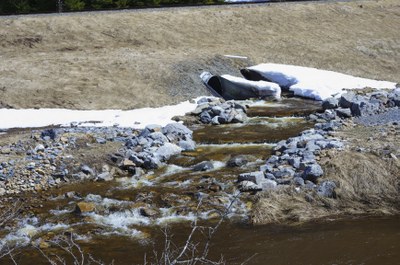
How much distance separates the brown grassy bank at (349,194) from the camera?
10.8 m

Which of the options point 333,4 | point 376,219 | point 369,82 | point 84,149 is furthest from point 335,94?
point 333,4

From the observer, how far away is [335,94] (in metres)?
21.4

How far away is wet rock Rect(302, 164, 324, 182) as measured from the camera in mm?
11984

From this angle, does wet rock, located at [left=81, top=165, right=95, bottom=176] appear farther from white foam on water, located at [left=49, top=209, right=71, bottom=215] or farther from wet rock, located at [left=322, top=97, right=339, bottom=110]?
wet rock, located at [left=322, top=97, right=339, bottom=110]

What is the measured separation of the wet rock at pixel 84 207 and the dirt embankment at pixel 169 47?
934 centimetres

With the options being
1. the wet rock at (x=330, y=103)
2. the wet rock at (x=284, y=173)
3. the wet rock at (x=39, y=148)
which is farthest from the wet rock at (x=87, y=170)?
the wet rock at (x=330, y=103)

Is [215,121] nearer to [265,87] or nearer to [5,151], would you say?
[265,87]

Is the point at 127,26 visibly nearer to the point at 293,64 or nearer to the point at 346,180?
the point at 293,64

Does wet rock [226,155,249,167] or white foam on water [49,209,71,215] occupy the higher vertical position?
wet rock [226,155,249,167]

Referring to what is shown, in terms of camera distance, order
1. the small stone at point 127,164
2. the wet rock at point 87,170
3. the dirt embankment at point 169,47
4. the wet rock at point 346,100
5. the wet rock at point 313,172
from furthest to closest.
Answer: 1. the dirt embankment at point 169,47
2. the wet rock at point 346,100
3. the small stone at point 127,164
4. the wet rock at point 87,170
5. the wet rock at point 313,172

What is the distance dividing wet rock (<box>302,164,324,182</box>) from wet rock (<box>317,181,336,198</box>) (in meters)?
0.32

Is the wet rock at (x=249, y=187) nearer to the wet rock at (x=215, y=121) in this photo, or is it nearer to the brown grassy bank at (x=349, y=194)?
the brown grassy bank at (x=349, y=194)

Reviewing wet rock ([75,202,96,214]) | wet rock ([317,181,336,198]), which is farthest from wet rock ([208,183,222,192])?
wet rock ([75,202,96,214])

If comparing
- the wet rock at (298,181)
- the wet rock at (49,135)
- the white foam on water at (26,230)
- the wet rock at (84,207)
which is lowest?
the wet rock at (49,135)
